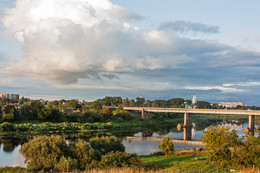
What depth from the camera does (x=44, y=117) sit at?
91688 millimetres

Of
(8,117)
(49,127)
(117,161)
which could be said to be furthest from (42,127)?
(117,161)

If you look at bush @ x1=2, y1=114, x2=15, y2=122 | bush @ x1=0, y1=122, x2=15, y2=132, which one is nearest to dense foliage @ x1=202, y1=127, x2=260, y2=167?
bush @ x1=0, y1=122, x2=15, y2=132

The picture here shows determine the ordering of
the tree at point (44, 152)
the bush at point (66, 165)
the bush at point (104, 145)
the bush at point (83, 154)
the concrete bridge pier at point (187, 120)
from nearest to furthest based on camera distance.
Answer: the bush at point (66, 165) < the tree at point (44, 152) < the bush at point (83, 154) < the bush at point (104, 145) < the concrete bridge pier at point (187, 120)

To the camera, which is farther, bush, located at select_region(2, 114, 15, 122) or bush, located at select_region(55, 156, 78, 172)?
bush, located at select_region(2, 114, 15, 122)

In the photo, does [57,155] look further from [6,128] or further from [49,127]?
[49,127]

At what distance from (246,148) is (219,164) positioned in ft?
9.91

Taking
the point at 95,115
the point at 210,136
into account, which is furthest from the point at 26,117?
the point at 210,136

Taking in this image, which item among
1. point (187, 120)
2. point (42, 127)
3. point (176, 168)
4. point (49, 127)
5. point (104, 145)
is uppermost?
point (104, 145)

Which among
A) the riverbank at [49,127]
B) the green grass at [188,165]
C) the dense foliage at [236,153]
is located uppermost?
the dense foliage at [236,153]

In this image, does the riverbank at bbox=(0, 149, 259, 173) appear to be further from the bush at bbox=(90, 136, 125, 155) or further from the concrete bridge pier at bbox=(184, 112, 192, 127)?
the concrete bridge pier at bbox=(184, 112, 192, 127)

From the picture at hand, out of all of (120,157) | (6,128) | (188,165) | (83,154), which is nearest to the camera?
(120,157)

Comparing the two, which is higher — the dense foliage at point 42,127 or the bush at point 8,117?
the bush at point 8,117

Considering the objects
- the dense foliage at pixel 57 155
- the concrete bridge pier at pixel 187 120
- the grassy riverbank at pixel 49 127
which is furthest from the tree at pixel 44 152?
the concrete bridge pier at pixel 187 120

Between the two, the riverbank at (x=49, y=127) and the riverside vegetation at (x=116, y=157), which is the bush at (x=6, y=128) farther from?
the riverside vegetation at (x=116, y=157)
